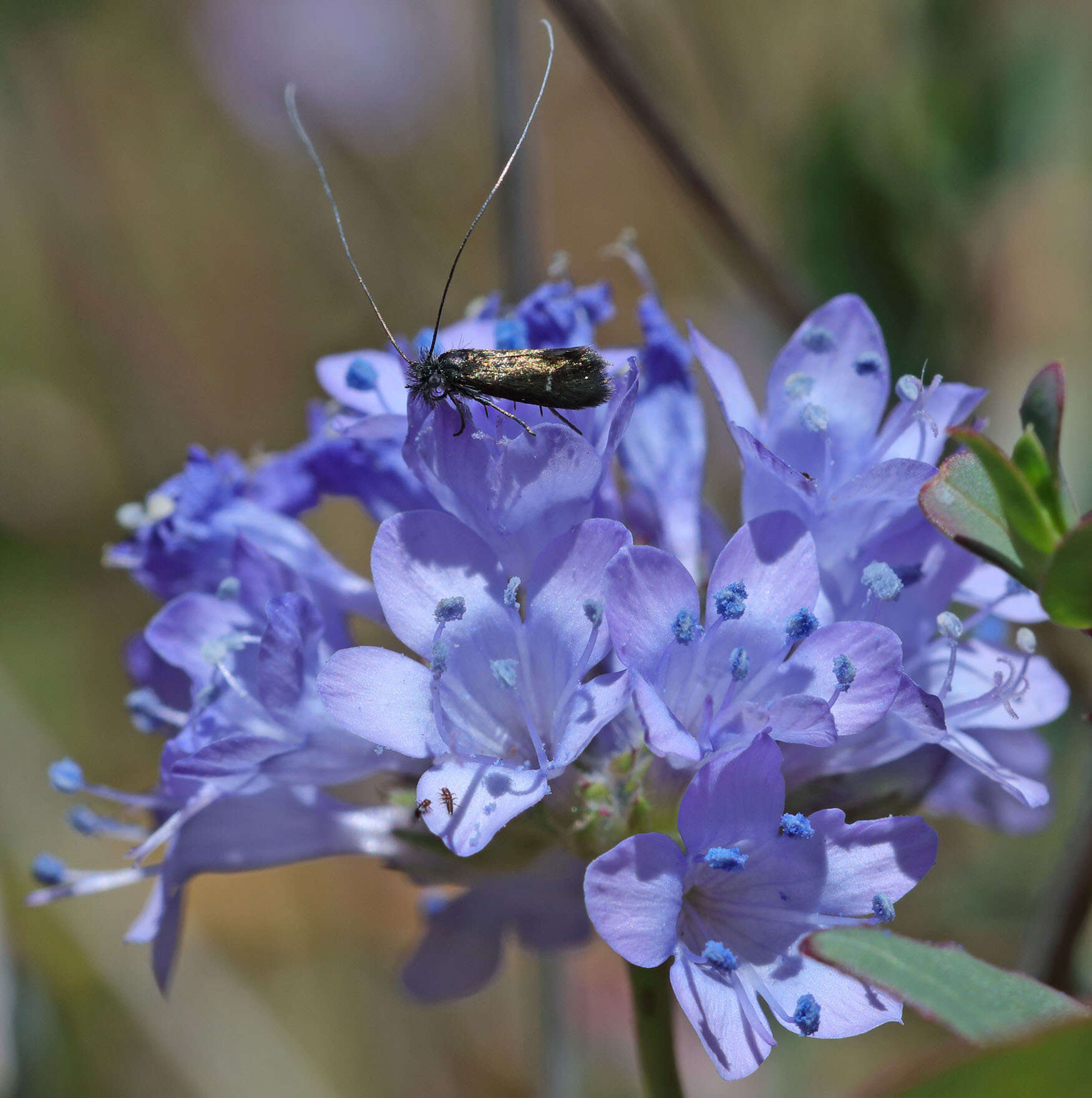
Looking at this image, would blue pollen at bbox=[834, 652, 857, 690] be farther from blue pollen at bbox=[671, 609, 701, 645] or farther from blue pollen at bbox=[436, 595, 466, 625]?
blue pollen at bbox=[436, 595, 466, 625]

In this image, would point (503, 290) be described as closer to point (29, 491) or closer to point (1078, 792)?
point (1078, 792)

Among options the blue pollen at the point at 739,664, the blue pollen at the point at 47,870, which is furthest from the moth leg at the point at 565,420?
the blue pollen at the point at 47,870

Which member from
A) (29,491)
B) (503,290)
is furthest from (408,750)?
(29,491)

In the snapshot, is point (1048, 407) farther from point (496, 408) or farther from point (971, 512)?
point (496, 408)

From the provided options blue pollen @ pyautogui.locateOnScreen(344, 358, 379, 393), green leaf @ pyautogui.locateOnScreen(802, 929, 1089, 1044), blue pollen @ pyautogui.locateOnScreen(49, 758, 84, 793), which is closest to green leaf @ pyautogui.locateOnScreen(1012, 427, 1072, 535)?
green leaf @ pyautogui.locateOnScreen(802, 929, 1089, 1044)

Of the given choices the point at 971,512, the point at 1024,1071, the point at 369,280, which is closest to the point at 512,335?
the point at 971,512

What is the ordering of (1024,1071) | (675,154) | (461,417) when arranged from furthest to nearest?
(675,154)
(461,417)
(1024,1071)
